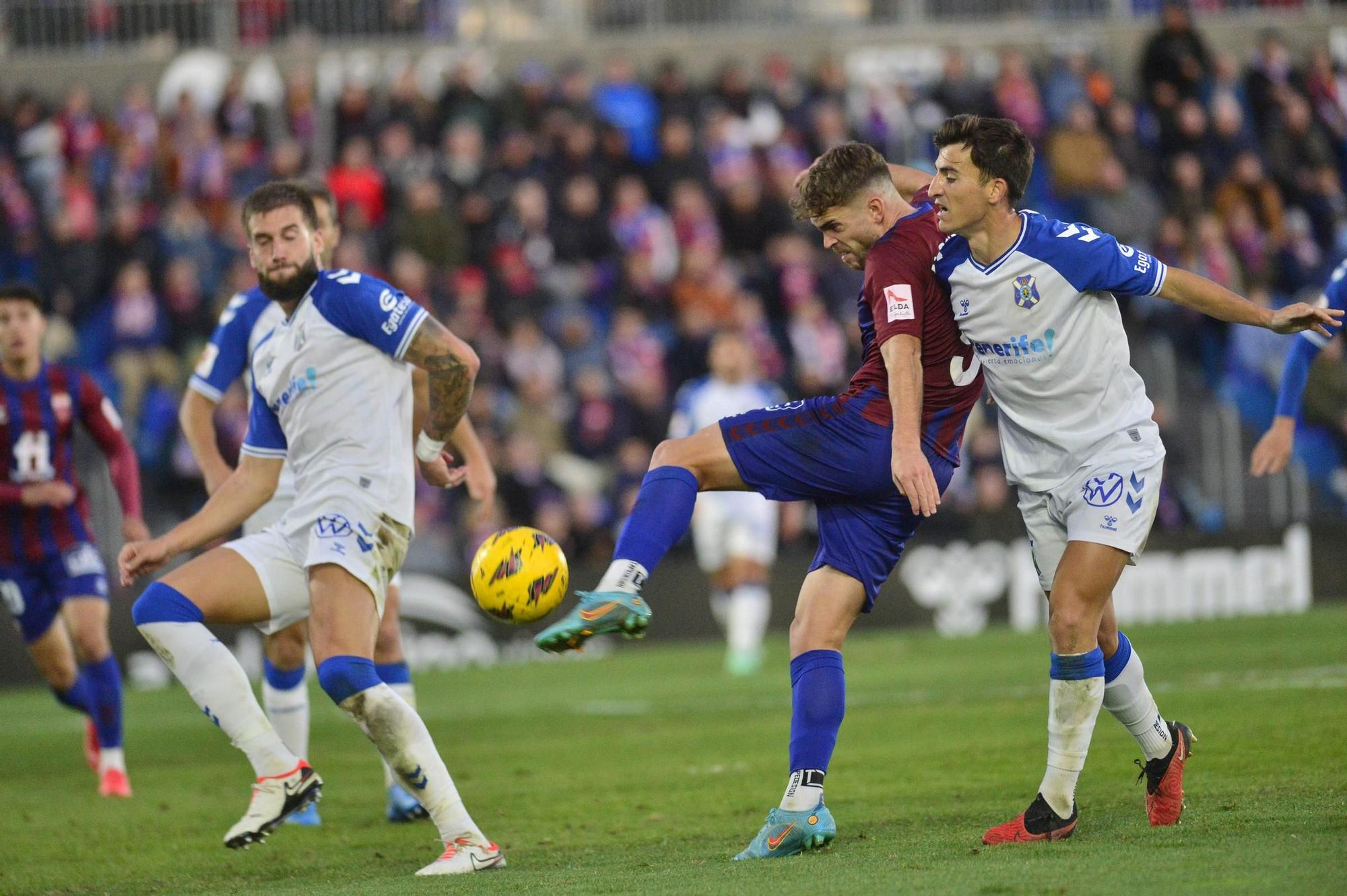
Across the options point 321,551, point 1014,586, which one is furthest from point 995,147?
point 1014,586

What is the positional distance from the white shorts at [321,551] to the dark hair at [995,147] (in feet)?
8.51

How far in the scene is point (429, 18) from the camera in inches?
856

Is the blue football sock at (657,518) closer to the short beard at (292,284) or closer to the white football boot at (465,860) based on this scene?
the white football boot at (465,860)

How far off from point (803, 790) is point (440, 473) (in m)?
2.11

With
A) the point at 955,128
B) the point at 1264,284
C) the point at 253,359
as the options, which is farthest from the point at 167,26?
the point at 955,128

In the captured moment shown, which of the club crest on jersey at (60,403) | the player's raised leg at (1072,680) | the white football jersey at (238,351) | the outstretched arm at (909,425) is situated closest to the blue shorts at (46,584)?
the club crest on jersey at (60,403)

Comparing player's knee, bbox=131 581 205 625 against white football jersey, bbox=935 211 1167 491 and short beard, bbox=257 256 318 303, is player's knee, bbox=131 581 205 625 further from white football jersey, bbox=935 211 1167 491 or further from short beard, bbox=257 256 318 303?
white football jersey, bbox=935 211 1167 491

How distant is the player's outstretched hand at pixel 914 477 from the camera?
5660 millimetres

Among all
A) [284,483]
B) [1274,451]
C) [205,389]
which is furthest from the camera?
[205,389]

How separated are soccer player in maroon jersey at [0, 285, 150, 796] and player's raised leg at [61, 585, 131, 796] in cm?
1

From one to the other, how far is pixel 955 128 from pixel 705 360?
1232cm

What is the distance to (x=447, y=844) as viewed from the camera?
239 inches

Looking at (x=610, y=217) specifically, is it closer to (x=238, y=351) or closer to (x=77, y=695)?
(x=77, y=695)

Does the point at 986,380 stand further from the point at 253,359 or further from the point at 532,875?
the point at 253,359
